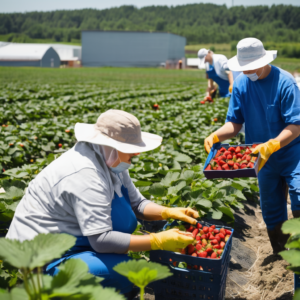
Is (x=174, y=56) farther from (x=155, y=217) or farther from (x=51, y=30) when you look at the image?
(x=155, y=217)

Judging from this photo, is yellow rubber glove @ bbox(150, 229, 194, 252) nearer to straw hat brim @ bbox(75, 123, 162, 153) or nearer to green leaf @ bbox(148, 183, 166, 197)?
straw hat brim @ bbox(75, 123, 162, 153)

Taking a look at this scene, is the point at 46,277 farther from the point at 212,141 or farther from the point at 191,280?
the point at 212,141

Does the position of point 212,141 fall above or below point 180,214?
above

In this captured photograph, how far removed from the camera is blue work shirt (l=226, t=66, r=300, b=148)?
2.46 metres

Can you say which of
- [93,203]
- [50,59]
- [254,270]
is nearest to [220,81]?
[254,270]

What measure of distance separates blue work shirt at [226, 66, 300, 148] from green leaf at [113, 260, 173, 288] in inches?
65.9

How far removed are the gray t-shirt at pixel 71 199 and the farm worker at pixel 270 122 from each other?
1185 millimetres

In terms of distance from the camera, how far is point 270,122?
263cm

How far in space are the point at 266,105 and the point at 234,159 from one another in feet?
1.57

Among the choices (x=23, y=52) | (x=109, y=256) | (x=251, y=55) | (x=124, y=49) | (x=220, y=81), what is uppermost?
(x=124, y=49)

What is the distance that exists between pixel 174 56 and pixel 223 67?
3335 inches

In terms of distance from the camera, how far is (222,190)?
128 inches

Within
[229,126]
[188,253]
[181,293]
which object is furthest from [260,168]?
[181,293]

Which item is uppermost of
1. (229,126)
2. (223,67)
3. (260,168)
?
(223,67)
